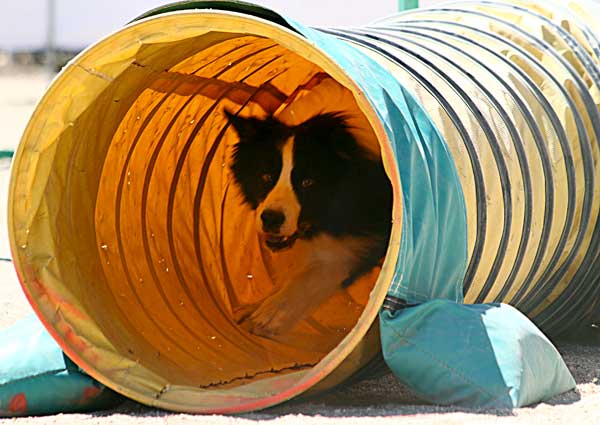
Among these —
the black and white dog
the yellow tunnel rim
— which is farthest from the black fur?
the yellow tunnel rim

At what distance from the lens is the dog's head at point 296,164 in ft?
14.0

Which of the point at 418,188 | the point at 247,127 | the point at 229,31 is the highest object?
the point at 229,31

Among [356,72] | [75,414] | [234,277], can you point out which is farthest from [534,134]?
[75,414]

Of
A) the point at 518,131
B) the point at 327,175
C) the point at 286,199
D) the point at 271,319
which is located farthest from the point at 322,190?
the point at 518,131

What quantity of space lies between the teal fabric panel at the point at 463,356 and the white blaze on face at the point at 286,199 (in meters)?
1.20

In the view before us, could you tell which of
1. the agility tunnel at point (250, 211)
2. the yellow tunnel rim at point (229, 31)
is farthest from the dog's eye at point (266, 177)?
the yellow tunnel rim at point (229, 31)

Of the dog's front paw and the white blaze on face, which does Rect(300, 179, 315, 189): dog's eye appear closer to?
the white blaze on face

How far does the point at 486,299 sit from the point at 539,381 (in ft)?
1.75

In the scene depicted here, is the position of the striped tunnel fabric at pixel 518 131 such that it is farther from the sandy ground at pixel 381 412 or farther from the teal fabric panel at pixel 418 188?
the sandy ground at pixel 381 412

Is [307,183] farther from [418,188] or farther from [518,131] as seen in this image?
[418,188]

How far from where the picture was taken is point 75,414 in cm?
303

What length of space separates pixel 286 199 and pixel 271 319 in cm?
50

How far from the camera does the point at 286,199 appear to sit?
4.22 metres

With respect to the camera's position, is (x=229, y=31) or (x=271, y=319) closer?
(x=229, y=31)
